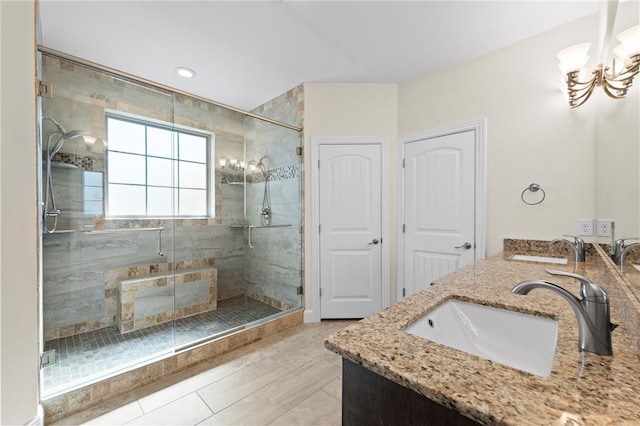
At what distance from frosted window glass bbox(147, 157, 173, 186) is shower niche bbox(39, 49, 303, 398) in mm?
10

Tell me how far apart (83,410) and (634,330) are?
253 centimetres

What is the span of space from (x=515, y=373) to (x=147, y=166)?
3107 millimetres

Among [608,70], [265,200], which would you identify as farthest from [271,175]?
[608,70]

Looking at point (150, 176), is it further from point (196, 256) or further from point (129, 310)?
point (129, 310)

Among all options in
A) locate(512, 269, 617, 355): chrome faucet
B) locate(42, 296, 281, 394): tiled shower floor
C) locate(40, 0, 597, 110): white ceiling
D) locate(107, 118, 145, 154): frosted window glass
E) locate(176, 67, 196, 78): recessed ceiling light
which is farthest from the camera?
locate(176, 67, 196, 78): recessed ceiling light

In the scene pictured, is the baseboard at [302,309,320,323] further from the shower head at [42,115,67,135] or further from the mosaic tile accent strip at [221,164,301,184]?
the shower head at [42,115,67,135]

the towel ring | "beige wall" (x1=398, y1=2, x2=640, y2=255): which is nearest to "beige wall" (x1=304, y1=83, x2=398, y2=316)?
"beige wall" (x1=398, y1=2, x2=640, y2=255)

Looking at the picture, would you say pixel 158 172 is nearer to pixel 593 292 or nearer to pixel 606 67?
pixel 593 292

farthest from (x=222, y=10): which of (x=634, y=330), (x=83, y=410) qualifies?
(x=83, y=410)

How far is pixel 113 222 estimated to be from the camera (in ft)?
8.34

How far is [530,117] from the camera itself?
2107 mm

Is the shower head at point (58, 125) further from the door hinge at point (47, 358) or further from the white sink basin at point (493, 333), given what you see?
the white sink basin at point (493, 333)

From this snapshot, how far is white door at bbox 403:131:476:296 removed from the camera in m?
2.41

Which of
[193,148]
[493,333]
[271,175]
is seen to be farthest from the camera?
[271,175]
